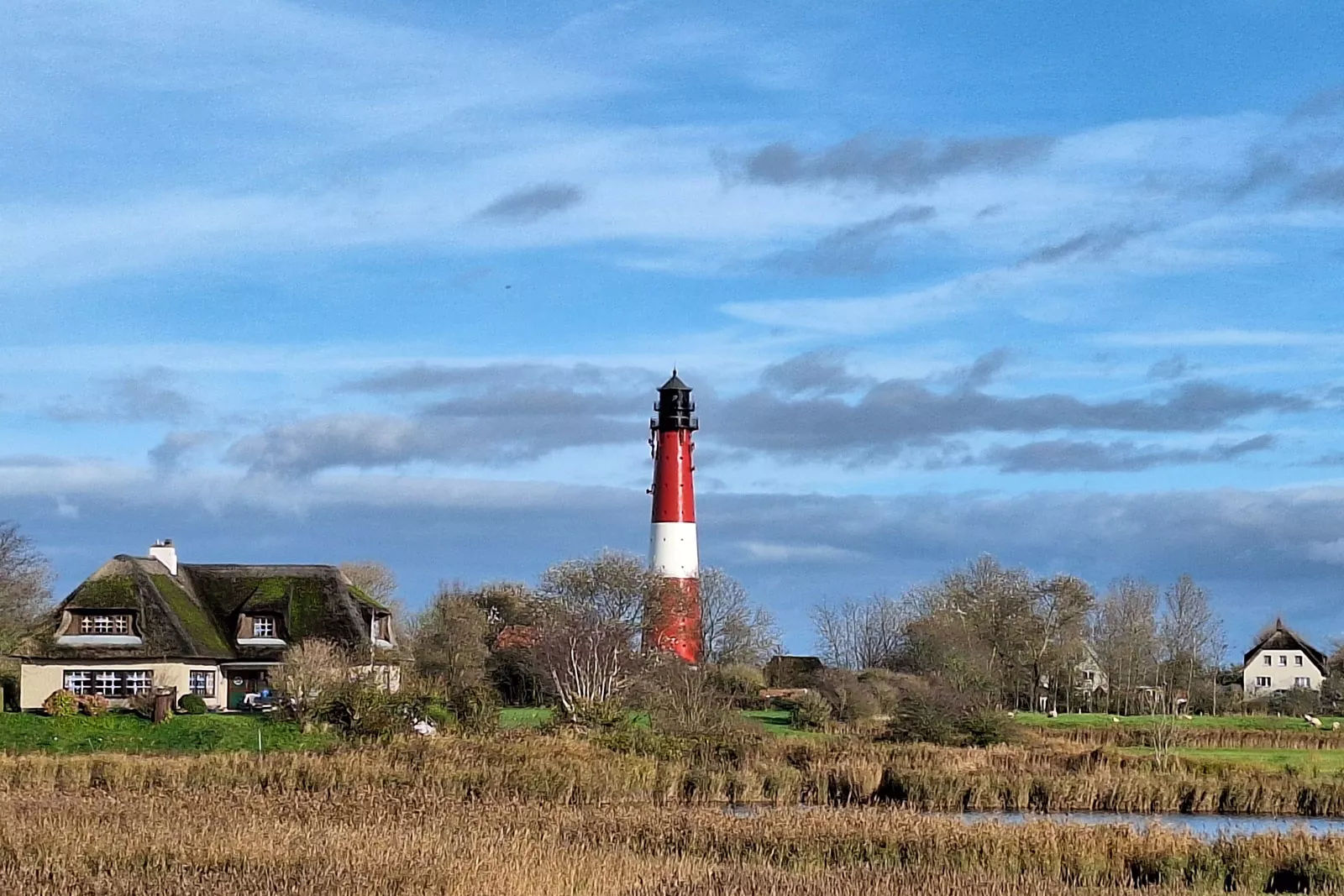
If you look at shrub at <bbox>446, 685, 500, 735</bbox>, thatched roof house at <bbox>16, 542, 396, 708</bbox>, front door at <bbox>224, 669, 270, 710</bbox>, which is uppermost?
thatched roof house at <bbox>16, 542, 396, 708</bbox>

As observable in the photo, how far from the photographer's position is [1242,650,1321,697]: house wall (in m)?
93.2

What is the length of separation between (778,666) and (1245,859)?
158 ft

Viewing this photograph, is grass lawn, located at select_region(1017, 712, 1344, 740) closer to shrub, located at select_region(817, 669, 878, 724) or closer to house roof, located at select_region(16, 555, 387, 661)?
shrub, located at select_region(817, 669, 878, 724)

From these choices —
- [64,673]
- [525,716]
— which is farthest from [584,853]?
[64,673]

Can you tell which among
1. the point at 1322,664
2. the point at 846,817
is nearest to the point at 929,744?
the point at 846,817

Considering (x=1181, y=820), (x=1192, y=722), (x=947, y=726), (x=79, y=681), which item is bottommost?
(x=1181, y=820)

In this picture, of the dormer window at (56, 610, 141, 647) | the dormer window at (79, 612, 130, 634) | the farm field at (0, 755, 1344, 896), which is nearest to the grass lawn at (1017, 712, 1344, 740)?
the dormer window at (56, 610, 141, 647)

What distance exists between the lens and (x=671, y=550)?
6094 centimetres

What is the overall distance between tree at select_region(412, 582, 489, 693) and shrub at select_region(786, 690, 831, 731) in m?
9.49

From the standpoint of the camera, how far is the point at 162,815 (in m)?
25.3

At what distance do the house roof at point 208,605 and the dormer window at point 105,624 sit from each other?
0.30 meters

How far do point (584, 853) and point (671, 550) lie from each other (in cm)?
3873

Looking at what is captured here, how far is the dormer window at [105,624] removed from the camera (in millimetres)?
51500

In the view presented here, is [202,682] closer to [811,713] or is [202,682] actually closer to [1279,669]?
[811,713]
